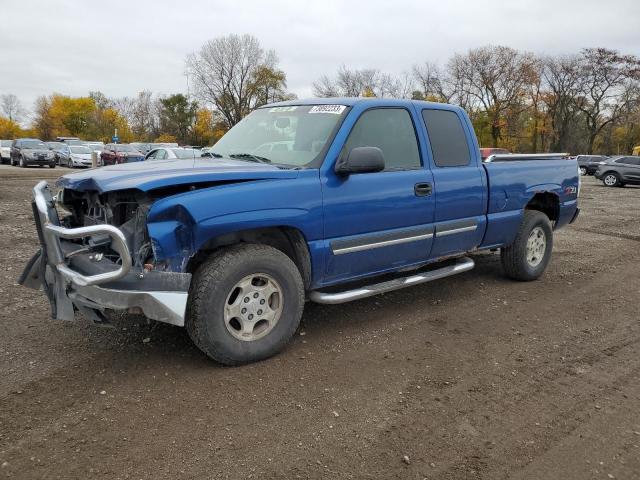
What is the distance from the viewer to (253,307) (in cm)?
364

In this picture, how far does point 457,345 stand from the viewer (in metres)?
4.14

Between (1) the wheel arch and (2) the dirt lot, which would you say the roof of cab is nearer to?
(1) the wheel arch

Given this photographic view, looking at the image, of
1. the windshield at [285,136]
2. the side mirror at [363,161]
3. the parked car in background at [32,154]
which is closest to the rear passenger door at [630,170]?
the windshield at [285,136]

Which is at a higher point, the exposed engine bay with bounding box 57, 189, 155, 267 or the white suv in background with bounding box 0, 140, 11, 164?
the white suv in background with bounding box 0, 140, 11, 164

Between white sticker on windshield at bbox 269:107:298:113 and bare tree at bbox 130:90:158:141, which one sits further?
bare tree at bbox 130:90:158:141

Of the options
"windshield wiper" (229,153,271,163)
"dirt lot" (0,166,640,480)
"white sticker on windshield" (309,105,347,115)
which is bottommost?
"dirt lot" (0,166,640,480)

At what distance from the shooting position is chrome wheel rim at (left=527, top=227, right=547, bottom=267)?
19.7ft

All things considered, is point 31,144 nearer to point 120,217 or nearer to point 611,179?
point 120,217

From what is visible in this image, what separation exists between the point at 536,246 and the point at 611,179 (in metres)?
22.6

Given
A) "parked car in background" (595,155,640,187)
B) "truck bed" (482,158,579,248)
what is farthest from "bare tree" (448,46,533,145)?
"truck bed" (482,158,579,248)

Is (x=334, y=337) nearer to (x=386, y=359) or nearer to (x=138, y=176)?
(x=386, y=359)

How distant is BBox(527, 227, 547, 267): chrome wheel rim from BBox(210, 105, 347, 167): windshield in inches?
120

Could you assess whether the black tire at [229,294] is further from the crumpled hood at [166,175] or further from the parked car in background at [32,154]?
the parked car in background at [32,154]

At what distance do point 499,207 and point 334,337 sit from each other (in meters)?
2.39
